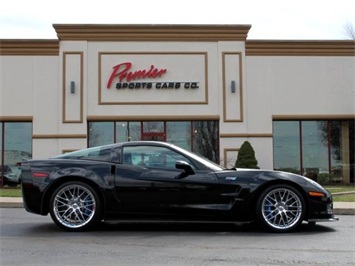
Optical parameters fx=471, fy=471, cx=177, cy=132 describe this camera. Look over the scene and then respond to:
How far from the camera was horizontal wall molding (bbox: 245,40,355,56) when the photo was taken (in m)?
19.5

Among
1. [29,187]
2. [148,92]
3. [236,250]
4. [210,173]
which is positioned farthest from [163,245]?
[148,92]

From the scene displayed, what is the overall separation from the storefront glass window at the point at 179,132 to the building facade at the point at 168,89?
4 cm

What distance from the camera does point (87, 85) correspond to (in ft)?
63.1

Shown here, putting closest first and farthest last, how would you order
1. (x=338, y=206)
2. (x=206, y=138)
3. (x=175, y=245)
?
(x=175, y=245)
(x=338, y=206)
(x=206, y=138)

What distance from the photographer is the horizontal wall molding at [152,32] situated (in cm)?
1923

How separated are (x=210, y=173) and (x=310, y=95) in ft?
45.7

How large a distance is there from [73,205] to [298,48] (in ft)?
49.7

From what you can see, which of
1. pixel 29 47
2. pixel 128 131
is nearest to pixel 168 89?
pixel 128 131

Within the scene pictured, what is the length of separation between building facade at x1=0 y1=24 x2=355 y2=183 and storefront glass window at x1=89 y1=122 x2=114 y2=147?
0.14 ft

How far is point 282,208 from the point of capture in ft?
21.5

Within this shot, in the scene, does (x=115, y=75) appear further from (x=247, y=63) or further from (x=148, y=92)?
(x=247, y=63)

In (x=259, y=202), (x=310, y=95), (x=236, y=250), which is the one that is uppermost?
(x=310, y=95)

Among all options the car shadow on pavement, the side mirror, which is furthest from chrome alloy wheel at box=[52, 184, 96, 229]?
the side mirror

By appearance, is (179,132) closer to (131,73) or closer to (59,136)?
(131,73)
